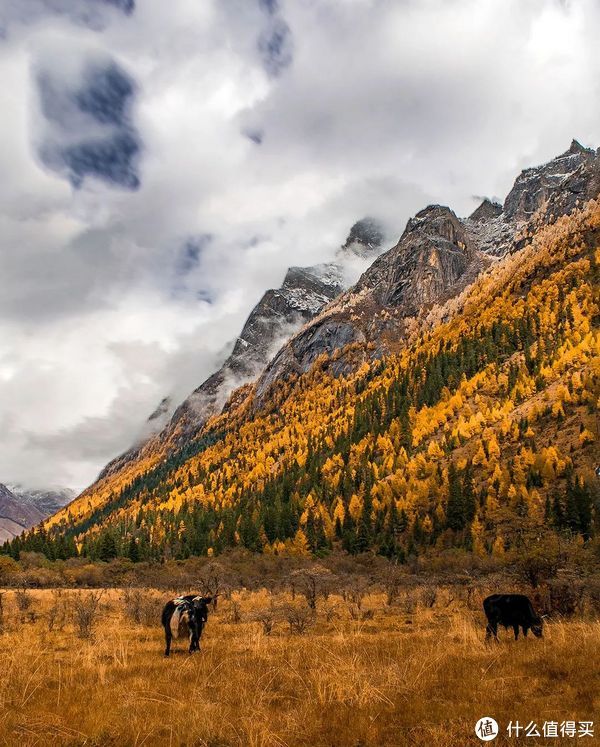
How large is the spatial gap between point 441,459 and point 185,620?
9264 centimetres

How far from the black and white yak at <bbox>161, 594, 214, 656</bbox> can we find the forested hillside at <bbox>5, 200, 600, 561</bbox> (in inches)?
1598

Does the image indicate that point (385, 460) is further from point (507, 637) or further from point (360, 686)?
point (360, 686)

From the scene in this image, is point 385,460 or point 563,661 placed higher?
point 385,460

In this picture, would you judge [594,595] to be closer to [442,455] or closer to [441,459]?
[441,459]

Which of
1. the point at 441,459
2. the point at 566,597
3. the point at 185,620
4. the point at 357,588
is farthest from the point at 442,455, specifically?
the point at 185,620

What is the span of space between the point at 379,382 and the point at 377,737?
17092 cm

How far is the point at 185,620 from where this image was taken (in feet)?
44.3

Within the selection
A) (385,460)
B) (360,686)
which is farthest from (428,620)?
(385,460)

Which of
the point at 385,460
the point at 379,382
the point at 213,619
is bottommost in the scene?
the point at 213,619

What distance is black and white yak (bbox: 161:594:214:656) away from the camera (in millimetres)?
13266

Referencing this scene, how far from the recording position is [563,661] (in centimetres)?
887

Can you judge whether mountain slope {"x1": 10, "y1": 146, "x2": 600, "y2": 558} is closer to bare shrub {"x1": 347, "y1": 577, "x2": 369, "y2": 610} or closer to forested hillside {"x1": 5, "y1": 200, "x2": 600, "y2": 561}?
forested hillside {"x1": 5, "y1": 200, "x2": 600, "y2": 561}

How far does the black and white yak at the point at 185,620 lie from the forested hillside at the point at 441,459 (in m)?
40.6

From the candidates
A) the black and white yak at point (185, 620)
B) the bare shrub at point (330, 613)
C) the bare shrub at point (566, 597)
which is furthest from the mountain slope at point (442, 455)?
the black and white yak at point (185, 620)
